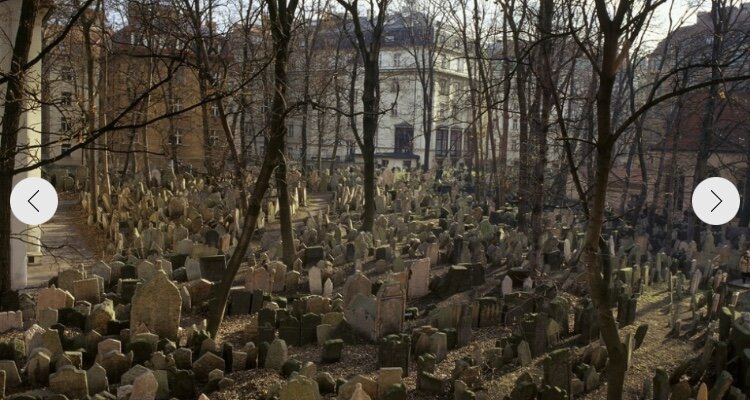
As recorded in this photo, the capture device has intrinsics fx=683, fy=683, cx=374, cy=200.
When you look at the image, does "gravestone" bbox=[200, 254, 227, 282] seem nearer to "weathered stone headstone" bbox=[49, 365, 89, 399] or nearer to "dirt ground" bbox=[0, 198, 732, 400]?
"dirt ground" bbox=[0, 198, 732, 400]

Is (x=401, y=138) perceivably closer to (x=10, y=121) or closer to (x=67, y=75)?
(x=67, y=75)

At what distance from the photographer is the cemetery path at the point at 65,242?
1039 cm

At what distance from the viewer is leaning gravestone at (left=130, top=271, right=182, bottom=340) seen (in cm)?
665

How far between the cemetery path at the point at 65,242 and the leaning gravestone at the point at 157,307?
3.61m

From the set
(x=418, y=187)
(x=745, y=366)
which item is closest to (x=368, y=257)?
(x=745, y=366)

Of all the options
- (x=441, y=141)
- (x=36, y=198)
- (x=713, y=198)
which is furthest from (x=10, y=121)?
(x=441, y=141)

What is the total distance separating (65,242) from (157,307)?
207 inches

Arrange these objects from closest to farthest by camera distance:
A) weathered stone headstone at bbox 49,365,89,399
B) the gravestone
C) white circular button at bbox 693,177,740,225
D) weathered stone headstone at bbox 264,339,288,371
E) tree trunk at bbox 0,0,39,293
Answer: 1. weathered stone headstone at bbox 49,365,89,399
2. tree trunk at bbox 0,0,39,293
3. weathered stone headstone at bbox 264,339,288,371
4. white circular button at bbox 693,177,740,225
5. the gravestone

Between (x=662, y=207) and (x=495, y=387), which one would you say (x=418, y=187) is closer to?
(x=662, y=207)

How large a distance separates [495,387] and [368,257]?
5.78m

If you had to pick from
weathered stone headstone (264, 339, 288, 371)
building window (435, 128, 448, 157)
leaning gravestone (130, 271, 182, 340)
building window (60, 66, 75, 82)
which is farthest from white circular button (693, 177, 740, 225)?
building window (435, 128, 448, 157)

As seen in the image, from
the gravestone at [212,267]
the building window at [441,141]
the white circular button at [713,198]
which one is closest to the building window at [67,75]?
the gravestone at [212,267]

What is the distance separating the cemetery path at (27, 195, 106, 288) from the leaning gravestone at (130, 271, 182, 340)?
361 centimetres

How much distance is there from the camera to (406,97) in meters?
50.5
